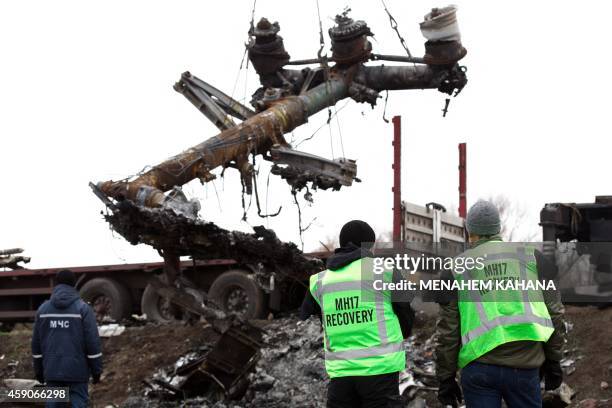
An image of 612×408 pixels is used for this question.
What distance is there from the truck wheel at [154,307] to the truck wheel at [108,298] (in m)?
0.45

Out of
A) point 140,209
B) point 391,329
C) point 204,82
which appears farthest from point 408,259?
point 391,329

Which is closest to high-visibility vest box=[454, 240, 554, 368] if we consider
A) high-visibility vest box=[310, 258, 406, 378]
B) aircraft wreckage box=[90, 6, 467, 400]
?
high-visibility vest box=[310, 258, 406, 378]

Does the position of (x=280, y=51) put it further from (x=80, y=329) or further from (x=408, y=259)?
(x=80, y=329)

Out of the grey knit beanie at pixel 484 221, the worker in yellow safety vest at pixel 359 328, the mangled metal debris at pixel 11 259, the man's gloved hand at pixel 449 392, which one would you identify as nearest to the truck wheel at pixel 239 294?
the mangled metal debris at pixel 11 259

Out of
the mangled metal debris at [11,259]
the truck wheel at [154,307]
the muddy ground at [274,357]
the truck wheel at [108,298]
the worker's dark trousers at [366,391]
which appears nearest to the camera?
the worker's dark trousers at [366,391]

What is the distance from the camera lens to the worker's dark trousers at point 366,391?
488 centimetres

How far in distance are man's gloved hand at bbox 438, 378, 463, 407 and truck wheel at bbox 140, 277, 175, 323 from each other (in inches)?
392

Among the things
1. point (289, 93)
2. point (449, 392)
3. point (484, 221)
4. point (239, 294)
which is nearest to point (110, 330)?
point (239, 294)

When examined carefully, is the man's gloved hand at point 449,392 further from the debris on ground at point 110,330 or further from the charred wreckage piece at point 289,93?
the debris on ground at point 110,330

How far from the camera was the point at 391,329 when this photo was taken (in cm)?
498

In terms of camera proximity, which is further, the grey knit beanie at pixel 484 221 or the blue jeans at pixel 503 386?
the grey knit beanie at pixel 484 221

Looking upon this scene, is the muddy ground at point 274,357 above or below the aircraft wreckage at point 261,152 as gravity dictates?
below

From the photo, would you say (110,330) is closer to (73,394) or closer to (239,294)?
(239,294)

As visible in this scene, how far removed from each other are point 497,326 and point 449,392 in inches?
20.2
